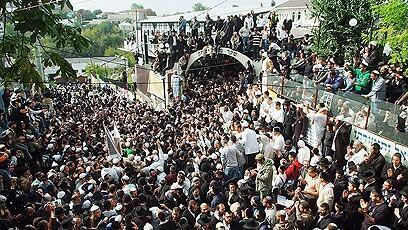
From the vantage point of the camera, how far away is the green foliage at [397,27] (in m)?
13.3

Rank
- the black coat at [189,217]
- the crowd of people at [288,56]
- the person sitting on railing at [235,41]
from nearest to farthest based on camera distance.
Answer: the black coat at [189,217], the crowd of people at [288,56], the person sitting on railing at [235,41]

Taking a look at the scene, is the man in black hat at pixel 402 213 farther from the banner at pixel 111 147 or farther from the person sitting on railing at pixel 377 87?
the banner at pixel 111 147

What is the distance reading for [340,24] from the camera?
18.0 metres

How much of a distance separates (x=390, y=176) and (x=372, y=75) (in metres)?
4.30

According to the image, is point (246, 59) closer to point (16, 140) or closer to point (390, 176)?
point (16, 140)

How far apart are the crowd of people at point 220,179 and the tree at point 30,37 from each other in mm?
4099

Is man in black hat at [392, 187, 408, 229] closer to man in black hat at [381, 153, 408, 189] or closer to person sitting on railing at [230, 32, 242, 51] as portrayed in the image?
man in black hat at [381, 153, 408, 189]

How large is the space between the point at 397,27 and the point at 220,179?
333 inches

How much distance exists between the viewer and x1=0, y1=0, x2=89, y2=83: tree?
3.62 meters

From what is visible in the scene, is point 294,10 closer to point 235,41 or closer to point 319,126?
point 235,41

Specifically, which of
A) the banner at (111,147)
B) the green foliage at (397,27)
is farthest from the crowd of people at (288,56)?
the banner at (111,147)

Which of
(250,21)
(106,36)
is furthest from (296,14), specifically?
(106,36)

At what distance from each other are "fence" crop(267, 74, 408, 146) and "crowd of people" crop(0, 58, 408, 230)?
0.40 m

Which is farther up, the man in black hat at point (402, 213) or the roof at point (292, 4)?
the roof at point (292, 4)
